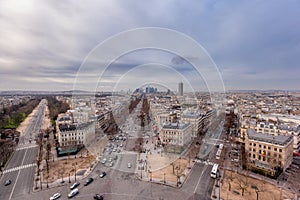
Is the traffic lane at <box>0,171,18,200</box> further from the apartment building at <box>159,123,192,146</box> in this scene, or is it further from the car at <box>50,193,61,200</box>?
the apartment building at <box>159,123,192,146</box>

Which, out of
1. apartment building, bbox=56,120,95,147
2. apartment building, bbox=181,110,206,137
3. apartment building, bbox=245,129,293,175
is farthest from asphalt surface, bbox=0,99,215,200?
apartment building, bbox=181,110,206,137

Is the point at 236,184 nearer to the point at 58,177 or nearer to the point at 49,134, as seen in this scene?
the point at 58,177

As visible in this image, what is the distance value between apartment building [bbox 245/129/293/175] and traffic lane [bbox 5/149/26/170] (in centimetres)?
933

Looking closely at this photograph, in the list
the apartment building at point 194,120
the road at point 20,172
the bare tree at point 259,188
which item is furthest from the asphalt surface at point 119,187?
the apartment building at point 194,120

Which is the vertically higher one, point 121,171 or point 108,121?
point 108,121

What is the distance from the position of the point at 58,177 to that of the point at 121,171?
7.13 feet

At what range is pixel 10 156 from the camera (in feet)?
25.3

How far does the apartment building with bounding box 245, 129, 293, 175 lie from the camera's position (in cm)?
600

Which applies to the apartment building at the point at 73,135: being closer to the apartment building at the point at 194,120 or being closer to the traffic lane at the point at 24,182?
the traffic lane at the point at 24,182

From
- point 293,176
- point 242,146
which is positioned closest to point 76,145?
point 242,146

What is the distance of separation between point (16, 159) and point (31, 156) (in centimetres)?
55

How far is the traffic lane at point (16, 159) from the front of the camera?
6814mm

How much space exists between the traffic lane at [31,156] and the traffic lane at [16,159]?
0.61ft

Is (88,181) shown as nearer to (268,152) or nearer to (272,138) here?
(268,152)
